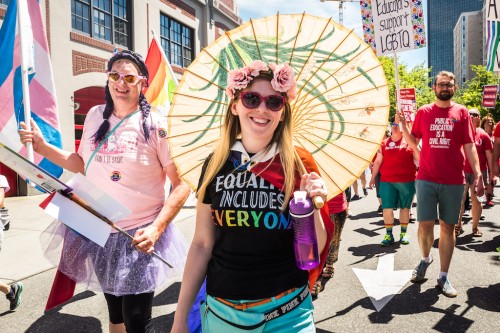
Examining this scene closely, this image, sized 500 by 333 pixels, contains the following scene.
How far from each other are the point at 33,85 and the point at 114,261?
192 centimetres

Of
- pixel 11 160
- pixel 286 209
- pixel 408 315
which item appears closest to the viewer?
pixel 286 209

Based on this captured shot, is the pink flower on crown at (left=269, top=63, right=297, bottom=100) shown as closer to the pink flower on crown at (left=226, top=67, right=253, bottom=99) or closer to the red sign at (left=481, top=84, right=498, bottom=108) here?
the pink flower on crown at (left=226, top=67, right=253, bottom=99)

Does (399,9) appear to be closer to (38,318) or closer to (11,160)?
(11,160)

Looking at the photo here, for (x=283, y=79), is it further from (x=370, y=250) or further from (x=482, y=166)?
(x=482, y=166)

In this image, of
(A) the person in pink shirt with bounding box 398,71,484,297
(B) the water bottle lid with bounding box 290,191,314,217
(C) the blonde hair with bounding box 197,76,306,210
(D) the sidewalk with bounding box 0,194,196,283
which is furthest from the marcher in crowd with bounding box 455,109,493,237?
(B) the water bottle lid with bounding box 290,191,314,217

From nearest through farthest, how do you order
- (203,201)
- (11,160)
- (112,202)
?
(203,201), (11,160), (112,202)

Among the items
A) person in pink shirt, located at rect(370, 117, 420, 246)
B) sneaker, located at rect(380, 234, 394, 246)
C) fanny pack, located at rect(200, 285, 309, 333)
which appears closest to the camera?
fanny pack, located at rect(200, 285, 309, 333)

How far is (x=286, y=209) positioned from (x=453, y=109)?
3.72 m

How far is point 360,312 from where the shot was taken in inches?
166

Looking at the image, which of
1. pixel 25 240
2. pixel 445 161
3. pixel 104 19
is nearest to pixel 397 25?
pixel 445 161

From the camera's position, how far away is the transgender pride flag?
356 cm

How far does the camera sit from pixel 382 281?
5.12 meters

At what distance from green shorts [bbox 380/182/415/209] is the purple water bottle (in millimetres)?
5812

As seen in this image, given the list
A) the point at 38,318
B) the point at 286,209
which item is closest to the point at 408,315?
the point at 286,209
